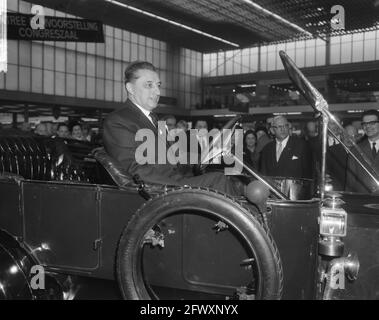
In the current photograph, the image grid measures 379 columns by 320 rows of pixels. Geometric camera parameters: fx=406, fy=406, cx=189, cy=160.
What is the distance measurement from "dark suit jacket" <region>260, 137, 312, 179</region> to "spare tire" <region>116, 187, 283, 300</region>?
308 cm

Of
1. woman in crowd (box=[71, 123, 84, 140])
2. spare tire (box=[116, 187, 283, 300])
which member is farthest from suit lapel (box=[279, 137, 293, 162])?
woman in crowd (box=[71, 123, 84, 140])

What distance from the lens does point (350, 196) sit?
2611 millimetres

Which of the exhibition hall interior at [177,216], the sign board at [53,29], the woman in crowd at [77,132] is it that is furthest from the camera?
the sign board at [53,29]

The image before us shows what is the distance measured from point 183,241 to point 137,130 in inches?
30.2

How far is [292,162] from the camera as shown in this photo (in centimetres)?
475

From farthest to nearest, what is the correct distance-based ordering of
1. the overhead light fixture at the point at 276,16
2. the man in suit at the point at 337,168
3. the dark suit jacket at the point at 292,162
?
1. the overhead light fixture at the point at 276,16
2. the dark suit jacket at the point at 292,162
3. the man in suit at the point at 337,168

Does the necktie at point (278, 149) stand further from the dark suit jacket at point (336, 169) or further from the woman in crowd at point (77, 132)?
the woman in crowd at point (77, 132)

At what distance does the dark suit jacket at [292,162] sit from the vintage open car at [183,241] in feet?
7.51

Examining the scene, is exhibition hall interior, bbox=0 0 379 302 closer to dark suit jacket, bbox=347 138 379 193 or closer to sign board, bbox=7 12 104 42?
dark suit jacket, bbox=347 138 379 193

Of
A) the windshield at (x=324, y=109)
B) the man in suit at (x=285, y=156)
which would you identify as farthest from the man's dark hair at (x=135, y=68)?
the man in suit at (x=285, y=156)

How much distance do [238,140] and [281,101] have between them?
1115 inches

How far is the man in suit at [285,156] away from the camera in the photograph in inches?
185

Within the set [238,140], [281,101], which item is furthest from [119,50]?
[238,140]
